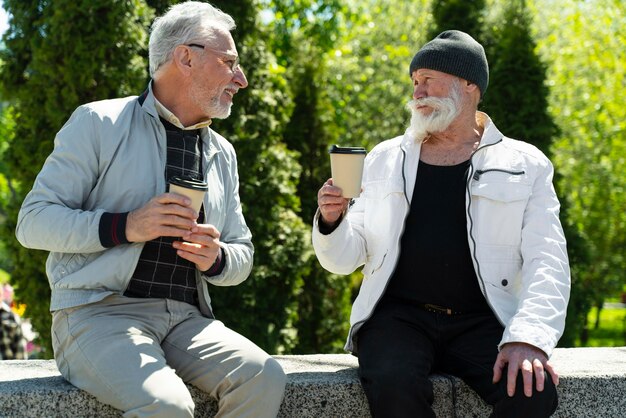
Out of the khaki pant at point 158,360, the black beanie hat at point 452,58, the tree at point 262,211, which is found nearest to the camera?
the khaki pant at point 158,360

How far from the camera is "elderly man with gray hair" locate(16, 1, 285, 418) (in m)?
2.90

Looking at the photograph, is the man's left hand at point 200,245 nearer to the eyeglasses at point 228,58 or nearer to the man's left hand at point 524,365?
the eyeglasses at point 228,58

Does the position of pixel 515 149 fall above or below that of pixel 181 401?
above

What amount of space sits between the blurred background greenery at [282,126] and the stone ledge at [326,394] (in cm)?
266

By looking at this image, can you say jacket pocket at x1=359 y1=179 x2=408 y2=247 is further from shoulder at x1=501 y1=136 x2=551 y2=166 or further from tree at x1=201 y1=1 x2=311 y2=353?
tree at x1=201 y1=1 x2=311 y2=353

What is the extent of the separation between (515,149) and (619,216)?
9428mm

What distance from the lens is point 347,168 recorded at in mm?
3074

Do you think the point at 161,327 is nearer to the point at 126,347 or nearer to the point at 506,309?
the point at 126,347

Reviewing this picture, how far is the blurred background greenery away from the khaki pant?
9.97 ft

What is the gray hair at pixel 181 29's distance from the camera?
336cm

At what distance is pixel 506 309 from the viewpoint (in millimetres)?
3350

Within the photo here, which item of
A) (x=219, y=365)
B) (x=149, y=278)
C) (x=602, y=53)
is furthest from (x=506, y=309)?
(x=602, y=53)

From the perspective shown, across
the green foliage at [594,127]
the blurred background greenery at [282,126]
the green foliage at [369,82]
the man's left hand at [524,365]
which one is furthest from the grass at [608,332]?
the man's left hand at [524,365]

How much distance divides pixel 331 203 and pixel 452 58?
0.95m
